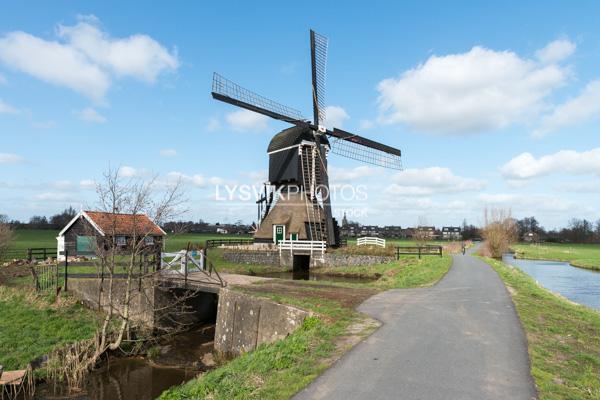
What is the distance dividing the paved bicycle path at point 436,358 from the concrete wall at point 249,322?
2.17 meters

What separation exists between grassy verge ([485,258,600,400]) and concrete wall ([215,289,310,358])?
17.0 feet

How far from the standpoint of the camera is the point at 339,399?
16.7 ft

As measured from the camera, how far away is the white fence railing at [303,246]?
32625 mm

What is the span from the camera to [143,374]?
35.6ft

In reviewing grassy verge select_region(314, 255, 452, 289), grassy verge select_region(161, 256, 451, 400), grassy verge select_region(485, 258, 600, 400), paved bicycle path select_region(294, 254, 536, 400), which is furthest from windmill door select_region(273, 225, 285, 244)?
grassy verge select_region(485, 258, 600, 400)

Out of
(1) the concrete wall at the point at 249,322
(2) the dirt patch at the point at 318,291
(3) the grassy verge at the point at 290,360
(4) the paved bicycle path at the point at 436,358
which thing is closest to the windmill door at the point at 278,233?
(2) the dirt patch at the point at 318,291

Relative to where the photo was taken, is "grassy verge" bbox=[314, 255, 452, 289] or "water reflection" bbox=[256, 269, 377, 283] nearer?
"grassy verge" bbox=[314, 255, 452, 289]

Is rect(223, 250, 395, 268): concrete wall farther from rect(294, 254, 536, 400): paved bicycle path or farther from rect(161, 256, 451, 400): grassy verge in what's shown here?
rect(294, 254, 536, 400): paved bicycle path

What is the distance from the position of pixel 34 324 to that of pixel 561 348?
49.2 ft

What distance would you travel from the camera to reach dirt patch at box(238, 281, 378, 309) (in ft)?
40.7

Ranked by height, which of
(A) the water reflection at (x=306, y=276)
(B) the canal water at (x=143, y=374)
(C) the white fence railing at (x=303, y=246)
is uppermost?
(C) the white fence railing at (x=303, y=246)

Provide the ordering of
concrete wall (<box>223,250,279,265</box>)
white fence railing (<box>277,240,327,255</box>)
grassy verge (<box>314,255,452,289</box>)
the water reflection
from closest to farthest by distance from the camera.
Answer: grassy verge (<box>314,255,452,289</box>) → the water reflection → white fence railing (<box>277,240,327,255</box>) → concrete wall (<box>223,250,279,265</box>)

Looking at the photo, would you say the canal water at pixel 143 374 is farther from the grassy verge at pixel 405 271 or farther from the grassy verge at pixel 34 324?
the grassy verge at pixel 405 271

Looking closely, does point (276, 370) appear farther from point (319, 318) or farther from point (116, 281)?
point (116, 281)
